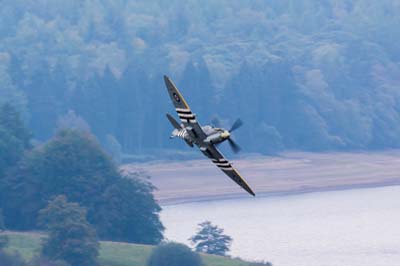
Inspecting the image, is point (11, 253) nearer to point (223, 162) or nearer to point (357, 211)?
point (357, 211)

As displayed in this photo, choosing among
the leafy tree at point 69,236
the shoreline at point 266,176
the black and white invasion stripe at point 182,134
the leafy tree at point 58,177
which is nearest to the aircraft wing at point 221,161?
the black and white invasion stripe at point 182,134

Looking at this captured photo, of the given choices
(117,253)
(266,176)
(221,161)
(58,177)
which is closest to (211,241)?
(117,253)

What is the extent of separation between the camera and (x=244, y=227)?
148 m

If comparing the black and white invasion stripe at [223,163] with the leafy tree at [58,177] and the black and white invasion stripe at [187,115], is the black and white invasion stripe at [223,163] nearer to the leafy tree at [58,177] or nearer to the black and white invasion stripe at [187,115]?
the black and white invasion stripe at [187,115]

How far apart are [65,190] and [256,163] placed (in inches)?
1906

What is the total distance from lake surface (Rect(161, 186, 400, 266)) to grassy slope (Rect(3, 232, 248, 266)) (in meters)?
6.21

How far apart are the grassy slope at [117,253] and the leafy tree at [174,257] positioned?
1395 mm

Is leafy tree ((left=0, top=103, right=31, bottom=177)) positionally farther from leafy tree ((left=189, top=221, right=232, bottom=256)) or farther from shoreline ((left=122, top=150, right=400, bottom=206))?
leafy tree ((left=189, top=221, right=232, bottom=256))

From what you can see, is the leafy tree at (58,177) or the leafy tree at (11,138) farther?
the leafy tree at (11,138)

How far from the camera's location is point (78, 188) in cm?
14625

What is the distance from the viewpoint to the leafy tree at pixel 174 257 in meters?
124

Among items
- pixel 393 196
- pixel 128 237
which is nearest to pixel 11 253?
pixel 128 237

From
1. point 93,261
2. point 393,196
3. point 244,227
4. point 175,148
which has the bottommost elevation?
point 93,261

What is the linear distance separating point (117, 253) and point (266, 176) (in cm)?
5330
